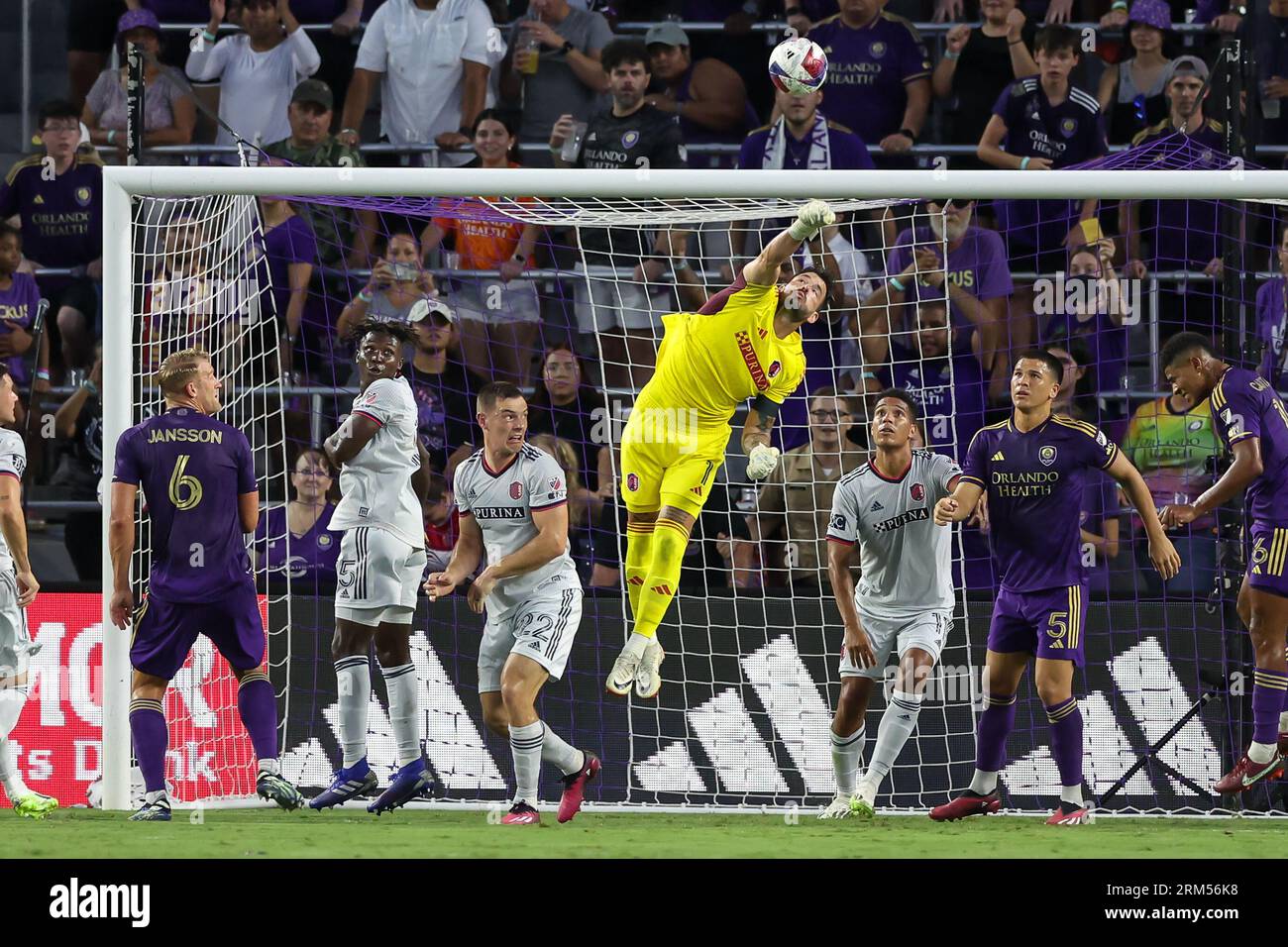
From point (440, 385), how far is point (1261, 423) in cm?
462

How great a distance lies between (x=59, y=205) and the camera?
11.4 meters

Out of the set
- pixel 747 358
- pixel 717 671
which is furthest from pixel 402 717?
pixel 747 358

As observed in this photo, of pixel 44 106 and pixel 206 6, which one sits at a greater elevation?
pixel 206 6

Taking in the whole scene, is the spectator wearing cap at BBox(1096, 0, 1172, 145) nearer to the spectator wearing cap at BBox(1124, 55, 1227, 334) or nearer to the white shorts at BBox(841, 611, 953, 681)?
the spectator wearing cap at BBox(1124, 55, 1227, 334)

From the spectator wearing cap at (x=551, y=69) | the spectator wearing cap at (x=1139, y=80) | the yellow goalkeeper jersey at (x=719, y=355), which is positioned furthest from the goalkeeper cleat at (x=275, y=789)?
the spectator wearing cap at (x=1139, y=80)

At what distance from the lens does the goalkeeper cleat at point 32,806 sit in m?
7.65

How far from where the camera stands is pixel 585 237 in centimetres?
1104

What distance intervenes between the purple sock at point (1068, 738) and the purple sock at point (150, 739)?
3.97m

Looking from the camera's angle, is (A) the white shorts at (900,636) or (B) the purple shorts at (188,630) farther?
(A) the white shorts at (900,636)

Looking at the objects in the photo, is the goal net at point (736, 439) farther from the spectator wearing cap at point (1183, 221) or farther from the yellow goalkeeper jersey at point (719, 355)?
the yellow goalkeeper jersey at point (719, 355)

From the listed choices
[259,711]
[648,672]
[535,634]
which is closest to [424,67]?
[535,634]

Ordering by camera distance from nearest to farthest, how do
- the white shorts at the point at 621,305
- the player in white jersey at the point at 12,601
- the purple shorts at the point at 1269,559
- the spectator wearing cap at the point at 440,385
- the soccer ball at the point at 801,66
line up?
the soccer ball at the point at 801,66
the player in white jersey at the point at 12,601
the purple shorts at the point at 1269,559
the spectator wearing cap at the point at 440,385
the white shorts at the point at 621,305

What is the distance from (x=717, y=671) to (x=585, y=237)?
346 centimetres

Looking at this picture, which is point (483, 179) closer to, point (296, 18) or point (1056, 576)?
point (1056, 576)
